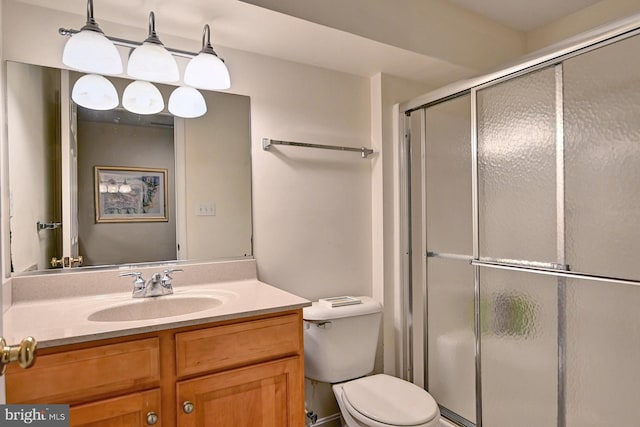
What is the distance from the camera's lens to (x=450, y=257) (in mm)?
1986

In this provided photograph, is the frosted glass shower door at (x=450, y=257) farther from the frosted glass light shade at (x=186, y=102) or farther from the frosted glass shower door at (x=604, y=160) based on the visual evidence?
the frosted glass light shade at (x=186, y=102)

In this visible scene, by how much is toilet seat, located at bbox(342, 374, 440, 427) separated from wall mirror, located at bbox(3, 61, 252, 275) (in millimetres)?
835

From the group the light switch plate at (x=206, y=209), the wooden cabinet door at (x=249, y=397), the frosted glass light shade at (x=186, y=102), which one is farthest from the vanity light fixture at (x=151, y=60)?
the wooden cabinet door at (x=249, y=397)

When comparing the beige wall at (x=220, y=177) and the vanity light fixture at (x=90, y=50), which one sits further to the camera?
the beige wall at (x=220, y=177)

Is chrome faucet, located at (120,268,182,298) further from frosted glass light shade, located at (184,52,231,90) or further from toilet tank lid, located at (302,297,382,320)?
frosted glass light shade, located at (184,52,231,90)

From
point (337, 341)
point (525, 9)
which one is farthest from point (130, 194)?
point (525, 9)

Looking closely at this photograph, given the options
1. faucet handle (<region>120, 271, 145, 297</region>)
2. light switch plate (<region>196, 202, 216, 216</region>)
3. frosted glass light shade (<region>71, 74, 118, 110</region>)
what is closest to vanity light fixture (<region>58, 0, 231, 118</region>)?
frosted glass light shade (<region>71, 74, 118, 110</region>)

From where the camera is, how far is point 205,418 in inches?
47.9

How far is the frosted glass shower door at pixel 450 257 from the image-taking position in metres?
1.89

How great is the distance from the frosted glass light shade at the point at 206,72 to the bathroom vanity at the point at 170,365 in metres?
0.94

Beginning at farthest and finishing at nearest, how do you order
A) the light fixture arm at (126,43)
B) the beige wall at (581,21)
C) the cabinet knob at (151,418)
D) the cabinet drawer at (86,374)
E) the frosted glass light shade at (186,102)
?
the beige wall at (581,21) → the frosted glass light shade at (186,102) → the light fixture arm at (126,43) → the cabinet knob at (151,418) → the cabinet drawer at (86,374)

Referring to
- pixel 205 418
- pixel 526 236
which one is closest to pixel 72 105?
pixel 205 418

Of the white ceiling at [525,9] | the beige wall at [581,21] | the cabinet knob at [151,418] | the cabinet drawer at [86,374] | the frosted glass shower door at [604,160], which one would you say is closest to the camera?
the cabinet drawer at [86,374]

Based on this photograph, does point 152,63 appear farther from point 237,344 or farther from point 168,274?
point 237,344
